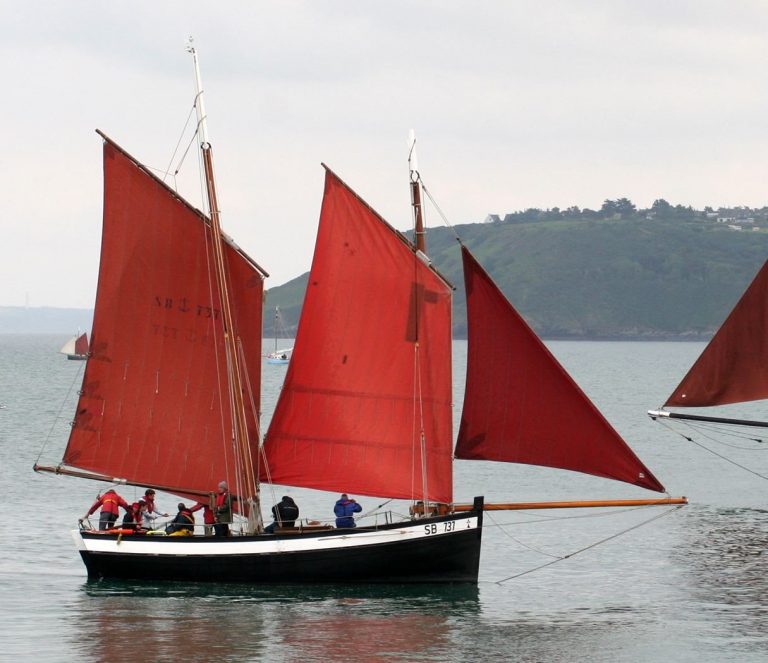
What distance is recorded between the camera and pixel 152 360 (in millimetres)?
43375

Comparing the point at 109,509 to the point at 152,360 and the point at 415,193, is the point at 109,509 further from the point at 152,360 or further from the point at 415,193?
the point at 415,193

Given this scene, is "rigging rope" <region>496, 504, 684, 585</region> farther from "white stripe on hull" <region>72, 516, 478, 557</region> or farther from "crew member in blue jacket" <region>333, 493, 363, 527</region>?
"crew member in blue jacket" <region>333, 493, 363, 527</region>

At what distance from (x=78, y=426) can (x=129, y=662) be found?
37.4 feet

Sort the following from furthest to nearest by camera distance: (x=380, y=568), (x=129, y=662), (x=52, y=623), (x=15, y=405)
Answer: (x=15, y=405)
(x=380, y=568)
(x=52, y=623)
(x=129, y=662)

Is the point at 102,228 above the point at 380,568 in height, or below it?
above

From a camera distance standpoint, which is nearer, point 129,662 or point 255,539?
point 129,662

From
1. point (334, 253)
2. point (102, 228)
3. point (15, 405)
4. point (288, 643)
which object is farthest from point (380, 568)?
point (15, 405)

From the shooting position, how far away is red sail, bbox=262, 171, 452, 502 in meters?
42.2

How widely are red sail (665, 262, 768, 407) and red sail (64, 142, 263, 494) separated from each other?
Result: 18.3m

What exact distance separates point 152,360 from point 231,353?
8.69 feet

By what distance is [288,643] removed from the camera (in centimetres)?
3578

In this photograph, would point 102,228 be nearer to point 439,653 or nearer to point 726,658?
point 439,653

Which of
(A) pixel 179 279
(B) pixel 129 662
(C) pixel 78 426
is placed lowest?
(B) pixel 129 662

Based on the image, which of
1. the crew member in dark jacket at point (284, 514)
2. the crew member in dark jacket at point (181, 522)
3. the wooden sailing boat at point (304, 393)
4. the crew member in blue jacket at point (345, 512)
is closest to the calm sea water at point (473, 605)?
the wooden sailing boat at point (304, 393)
